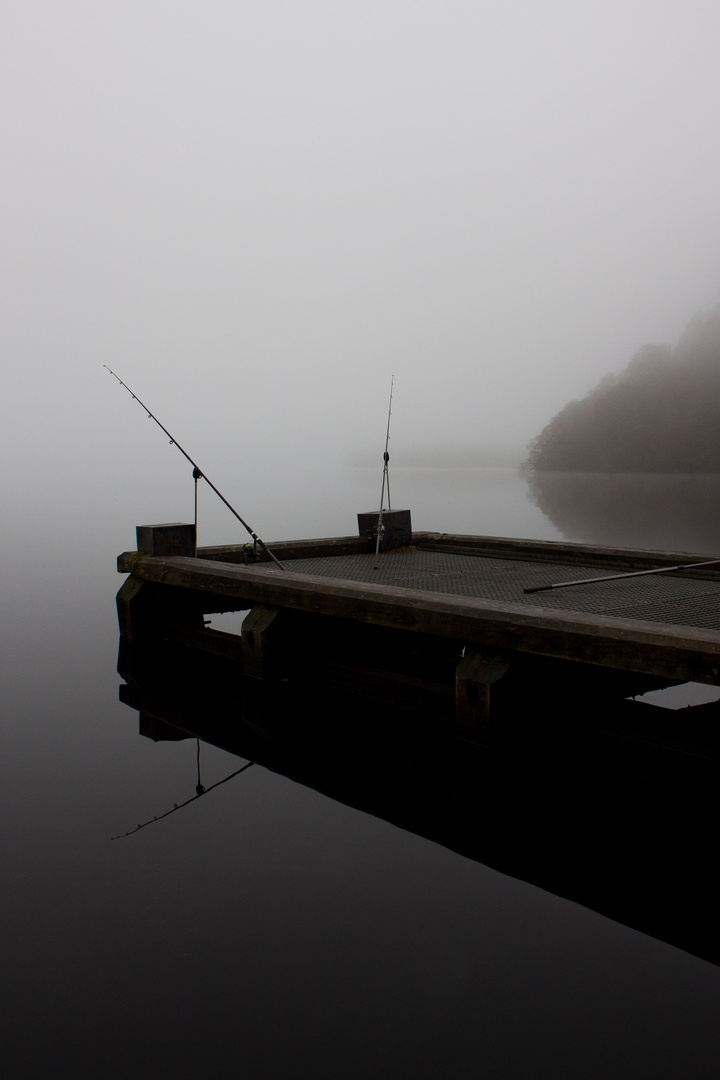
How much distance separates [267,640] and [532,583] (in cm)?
219

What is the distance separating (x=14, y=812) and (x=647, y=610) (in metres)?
4.17

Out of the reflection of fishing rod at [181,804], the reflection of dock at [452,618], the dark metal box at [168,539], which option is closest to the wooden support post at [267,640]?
the reflection of dock at [452,618]

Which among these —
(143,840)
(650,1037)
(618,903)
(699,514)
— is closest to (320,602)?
(143,840)

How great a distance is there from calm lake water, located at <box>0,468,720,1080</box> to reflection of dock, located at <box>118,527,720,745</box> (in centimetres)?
89

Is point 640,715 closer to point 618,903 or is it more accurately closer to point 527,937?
point 618,903

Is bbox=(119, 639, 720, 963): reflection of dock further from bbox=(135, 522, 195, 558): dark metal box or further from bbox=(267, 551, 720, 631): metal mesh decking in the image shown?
bbox=(135, 522, 195, 558): dark metal box

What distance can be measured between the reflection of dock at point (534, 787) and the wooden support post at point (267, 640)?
12cm

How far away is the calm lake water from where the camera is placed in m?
3.18

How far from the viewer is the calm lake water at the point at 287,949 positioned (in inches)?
125

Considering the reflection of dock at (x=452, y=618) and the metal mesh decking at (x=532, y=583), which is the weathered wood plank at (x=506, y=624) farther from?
the metal mesh decking at (x=532, y=583)

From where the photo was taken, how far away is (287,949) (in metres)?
3.86

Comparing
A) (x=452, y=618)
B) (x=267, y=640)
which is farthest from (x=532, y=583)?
(x=267, y=640)

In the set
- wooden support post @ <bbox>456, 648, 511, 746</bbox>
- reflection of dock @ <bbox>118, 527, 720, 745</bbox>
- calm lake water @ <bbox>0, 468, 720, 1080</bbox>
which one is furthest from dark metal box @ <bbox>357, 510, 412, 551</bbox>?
wooden support post @ <bbox>456, 648, 511, 746</bbox>

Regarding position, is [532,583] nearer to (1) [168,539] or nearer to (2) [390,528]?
(2) [390,528]
